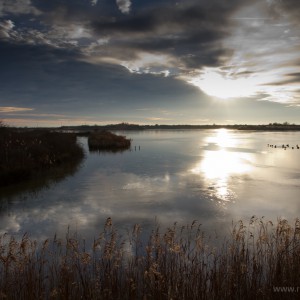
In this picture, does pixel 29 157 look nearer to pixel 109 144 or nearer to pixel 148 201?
pixel 148 201

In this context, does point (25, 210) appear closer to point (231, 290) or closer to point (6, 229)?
point (6, 229)

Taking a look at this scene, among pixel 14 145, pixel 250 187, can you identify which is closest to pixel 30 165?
pixel 14 145

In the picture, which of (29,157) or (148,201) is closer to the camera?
(148,201)

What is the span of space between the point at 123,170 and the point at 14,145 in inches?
449

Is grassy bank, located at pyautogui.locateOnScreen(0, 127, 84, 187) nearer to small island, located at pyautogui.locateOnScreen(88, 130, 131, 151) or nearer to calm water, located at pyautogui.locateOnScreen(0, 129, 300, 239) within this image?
calm water, located at pyautogui.locateOnScreen(0, 129, 300, 239)

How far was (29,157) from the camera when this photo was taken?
97.1ft

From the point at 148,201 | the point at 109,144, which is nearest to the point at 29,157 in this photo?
the point at 148,201

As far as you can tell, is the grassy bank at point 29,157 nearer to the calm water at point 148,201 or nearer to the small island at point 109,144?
the calm water at point 148,201

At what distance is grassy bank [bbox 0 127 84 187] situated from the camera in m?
25.2

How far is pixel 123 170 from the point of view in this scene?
107 feet

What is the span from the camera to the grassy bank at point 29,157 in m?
25.2

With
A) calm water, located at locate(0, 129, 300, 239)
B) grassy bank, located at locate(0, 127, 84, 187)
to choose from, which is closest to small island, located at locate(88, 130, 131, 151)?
grassy bank, located at locate(0, 127, 84, 187)

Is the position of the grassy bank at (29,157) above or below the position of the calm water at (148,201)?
above

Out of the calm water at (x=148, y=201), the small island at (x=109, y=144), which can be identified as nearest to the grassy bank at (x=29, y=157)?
the calm water at (x=148, y=201)
